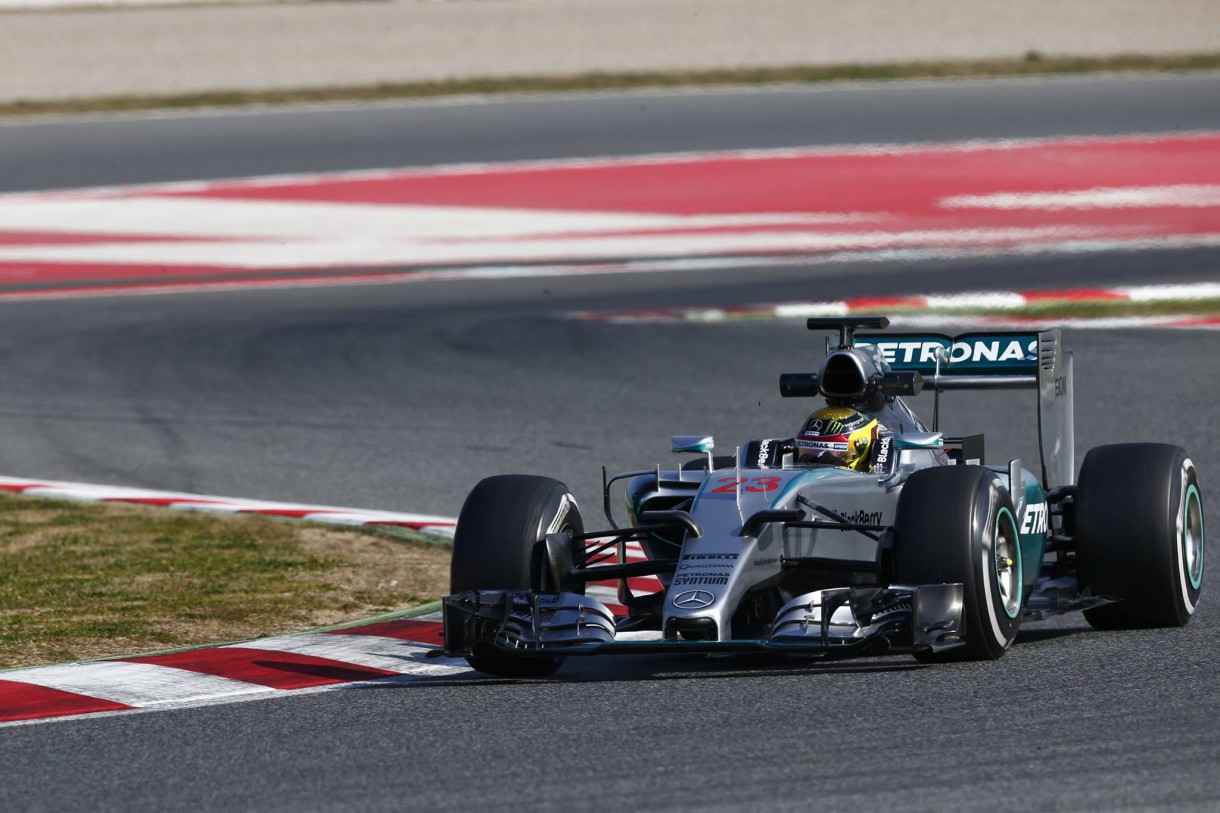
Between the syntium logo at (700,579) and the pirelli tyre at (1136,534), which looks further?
the pirelli tyre at (1136,534)

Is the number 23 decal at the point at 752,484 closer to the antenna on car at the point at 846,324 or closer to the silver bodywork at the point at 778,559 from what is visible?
the silver bodywork at the point at 778,559

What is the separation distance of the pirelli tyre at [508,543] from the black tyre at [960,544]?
4.22 ft

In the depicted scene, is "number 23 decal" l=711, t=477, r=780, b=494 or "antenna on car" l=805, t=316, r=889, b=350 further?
"antenna on car" l=805, t=316, r=889, b=350

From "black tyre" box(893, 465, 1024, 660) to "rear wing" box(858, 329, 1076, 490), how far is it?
1.51 meters

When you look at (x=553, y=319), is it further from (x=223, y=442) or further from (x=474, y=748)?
(x=474, y=748)

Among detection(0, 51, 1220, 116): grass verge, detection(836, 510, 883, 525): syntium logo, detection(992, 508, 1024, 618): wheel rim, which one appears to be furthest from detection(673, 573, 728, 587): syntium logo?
detection(0, 51, 1220, 116): grass verge

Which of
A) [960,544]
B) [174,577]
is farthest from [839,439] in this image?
[174,577]

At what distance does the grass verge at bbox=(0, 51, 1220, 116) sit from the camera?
2673 cm

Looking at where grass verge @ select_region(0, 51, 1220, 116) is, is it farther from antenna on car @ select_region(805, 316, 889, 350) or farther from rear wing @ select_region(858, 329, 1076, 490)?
antenna on car @ select_region(805, 316, 889, 350)

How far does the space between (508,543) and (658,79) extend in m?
21.2

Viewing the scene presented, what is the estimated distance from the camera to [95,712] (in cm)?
644

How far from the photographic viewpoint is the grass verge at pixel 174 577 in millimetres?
8133

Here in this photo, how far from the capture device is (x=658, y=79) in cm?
2759

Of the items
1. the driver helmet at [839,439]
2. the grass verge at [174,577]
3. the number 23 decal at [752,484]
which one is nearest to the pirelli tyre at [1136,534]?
the driver helmet at [839,439]
